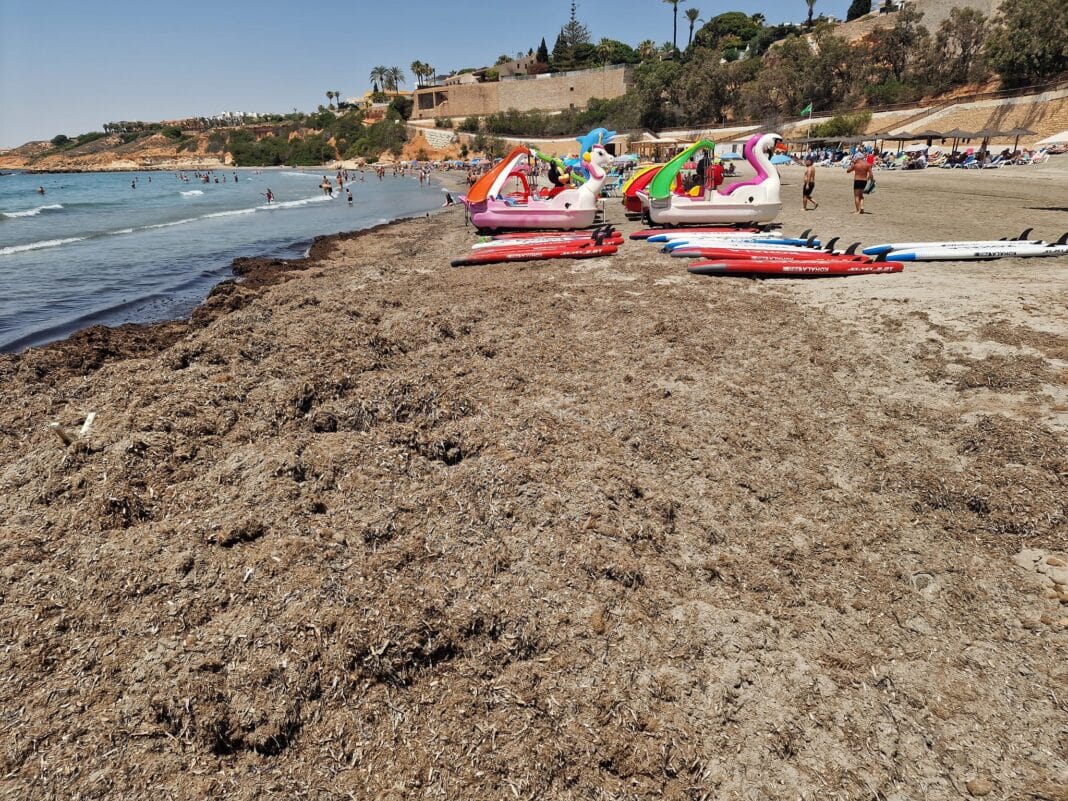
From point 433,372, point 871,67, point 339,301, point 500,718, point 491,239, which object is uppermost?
point 871,67

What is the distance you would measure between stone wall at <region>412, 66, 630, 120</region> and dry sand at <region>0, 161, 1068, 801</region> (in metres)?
102

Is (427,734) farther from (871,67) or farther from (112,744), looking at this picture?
(871,67)

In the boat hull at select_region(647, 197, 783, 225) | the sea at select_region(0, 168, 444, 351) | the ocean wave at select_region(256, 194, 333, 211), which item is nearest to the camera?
the sea at select_region(0, 168, 444, 351)

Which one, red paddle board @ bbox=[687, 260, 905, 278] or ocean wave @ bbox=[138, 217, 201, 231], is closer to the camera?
red paddle board @ bbox=[687, 260, 905, 278]

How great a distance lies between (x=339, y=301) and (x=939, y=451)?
9.21m

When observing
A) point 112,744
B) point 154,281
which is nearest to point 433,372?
point 112,744

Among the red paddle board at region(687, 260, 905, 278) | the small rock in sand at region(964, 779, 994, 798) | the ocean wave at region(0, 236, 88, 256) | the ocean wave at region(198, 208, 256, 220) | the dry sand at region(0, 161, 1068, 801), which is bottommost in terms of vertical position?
the small rock in sand at region(964, 779, 994, 798)

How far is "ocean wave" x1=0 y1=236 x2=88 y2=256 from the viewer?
23.9 meters

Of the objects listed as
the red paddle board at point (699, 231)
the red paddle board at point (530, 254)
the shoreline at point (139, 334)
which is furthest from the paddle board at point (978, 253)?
the shoreline at point (139, 334)

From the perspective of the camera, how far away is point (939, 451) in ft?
16.6

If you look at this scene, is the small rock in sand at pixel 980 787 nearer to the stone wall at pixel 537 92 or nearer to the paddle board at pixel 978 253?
the paddle board at pixel 978 253

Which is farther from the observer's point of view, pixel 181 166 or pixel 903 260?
pixel 181 166

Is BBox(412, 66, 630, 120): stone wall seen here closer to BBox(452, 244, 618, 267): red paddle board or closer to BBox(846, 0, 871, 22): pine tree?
BBox(846, 0, 871, 22): pine tree

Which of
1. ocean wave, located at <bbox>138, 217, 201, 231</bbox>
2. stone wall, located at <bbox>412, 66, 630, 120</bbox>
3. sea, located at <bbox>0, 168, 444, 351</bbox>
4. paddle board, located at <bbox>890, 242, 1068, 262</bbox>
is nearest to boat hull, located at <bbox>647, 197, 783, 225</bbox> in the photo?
paddle board, located at <bbox>890, 242, 1068, 262</bbox>
